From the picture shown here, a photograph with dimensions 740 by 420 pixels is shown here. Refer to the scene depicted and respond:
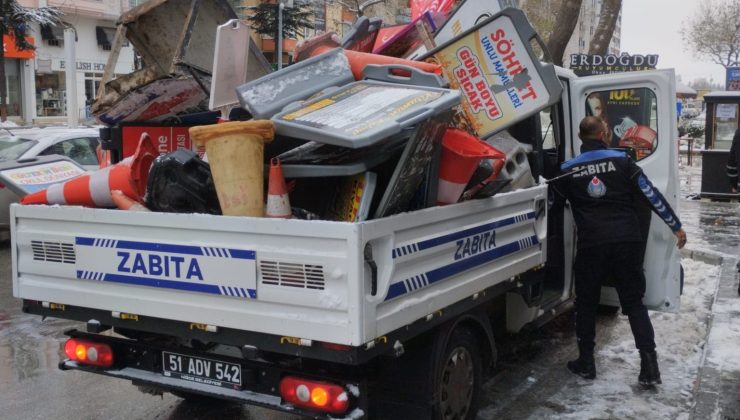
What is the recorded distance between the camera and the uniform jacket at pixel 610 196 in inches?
204

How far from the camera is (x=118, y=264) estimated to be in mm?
3779

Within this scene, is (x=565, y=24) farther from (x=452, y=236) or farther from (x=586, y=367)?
(x=452, y=236)

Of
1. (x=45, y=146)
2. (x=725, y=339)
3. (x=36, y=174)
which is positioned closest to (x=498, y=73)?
(x=36, y=174)

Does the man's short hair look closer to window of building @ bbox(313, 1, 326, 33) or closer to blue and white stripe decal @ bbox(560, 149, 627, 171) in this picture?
blue and white stripe decal @ bbox(560, 149, 627, 171)

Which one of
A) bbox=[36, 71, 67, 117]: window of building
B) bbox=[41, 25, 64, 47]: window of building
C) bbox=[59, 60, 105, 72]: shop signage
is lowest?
bbox=[36, 71, 67, 117]: window of building

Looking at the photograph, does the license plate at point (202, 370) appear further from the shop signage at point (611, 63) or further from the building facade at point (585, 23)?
the building facade at point (585, 23)

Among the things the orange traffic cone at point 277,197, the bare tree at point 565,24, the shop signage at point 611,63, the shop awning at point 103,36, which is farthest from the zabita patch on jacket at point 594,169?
the shop awning at point 103,36

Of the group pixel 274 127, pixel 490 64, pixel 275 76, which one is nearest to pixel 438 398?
pixel 274 127

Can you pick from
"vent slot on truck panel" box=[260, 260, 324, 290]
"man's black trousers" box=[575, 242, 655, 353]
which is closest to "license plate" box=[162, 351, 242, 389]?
"vent slot on truck panel" box=[260, 260, 324, 290]

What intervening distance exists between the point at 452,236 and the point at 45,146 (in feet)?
28.1

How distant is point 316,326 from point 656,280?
3403 mm

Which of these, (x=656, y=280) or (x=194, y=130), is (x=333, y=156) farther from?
(x=656, y=280)

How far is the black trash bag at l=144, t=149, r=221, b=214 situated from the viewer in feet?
12.4

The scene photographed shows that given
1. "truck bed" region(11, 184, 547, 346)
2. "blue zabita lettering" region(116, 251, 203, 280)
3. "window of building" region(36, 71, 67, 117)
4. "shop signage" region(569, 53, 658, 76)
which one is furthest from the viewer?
"window of building" region(36, 71, 67, 117)
